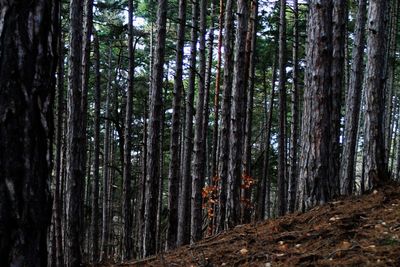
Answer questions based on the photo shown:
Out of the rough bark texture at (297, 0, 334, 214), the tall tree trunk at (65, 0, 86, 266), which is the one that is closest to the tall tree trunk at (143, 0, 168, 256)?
the tall tree trunk at (65, 0, 86, 266)

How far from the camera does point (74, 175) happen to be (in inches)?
289

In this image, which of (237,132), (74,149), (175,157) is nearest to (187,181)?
(175,157)

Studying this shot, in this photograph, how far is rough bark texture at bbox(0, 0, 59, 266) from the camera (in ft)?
6.66

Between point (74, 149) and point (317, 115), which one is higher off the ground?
point (317, 115)

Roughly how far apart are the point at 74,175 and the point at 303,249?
4233mm

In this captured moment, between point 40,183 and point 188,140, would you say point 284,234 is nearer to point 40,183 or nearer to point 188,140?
point 40,183

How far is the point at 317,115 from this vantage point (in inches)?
252

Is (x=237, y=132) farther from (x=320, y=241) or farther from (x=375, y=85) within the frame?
(x=320, y=241)

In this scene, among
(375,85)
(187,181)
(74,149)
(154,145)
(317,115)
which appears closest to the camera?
(317,115)

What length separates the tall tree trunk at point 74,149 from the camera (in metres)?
7.33

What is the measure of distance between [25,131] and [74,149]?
5.47 metres

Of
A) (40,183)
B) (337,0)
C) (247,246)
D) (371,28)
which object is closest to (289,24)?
(337,0)

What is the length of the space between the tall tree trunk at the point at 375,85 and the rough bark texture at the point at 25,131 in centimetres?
571

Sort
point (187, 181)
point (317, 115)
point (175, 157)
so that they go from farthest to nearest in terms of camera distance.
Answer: point (187, 181)
point (175, 157)
point (317, 115)
